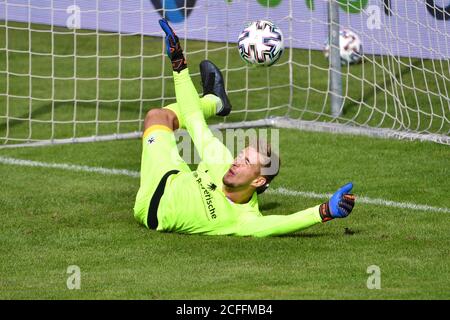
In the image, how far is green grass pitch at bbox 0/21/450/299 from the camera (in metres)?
7.24

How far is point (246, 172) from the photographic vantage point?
28.2ft

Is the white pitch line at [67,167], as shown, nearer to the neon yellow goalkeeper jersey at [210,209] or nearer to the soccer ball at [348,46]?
the neon yellow goalkeeper jersey at [210,209]

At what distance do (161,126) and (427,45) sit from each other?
4.18 meters

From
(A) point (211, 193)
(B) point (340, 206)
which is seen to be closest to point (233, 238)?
(A) point (211, 193)

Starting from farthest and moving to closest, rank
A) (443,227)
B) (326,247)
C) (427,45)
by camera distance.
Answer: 1. (427,45)
2. (443,227)
3. (326,247)

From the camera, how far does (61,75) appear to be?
53.9ft

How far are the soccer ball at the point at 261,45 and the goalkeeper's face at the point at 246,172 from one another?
2303 millimetres

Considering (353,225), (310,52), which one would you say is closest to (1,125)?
(310,52)

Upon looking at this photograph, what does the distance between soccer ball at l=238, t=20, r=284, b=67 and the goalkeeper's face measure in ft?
7.55

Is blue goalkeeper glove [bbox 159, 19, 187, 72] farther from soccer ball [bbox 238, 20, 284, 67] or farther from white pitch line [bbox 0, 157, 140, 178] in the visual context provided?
white pitch line [bbox 0, 157, 140, 178]

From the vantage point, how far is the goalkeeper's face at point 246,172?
860 cm

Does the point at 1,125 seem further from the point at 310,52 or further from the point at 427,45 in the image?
the point at 427,45

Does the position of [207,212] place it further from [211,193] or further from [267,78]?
[267,78]
